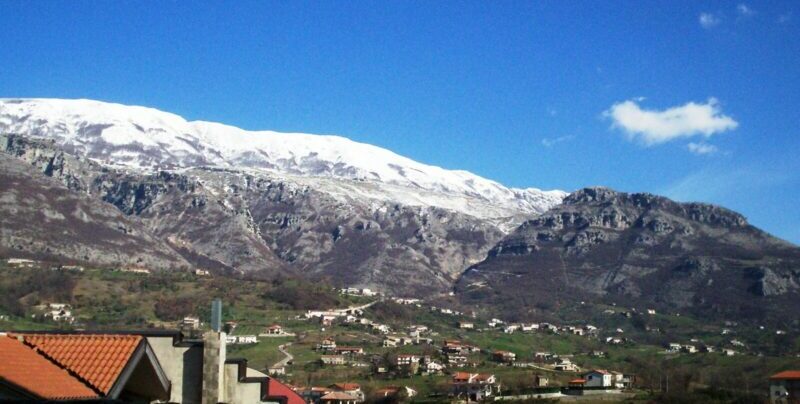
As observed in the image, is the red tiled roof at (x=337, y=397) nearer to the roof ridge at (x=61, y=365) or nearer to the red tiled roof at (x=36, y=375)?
the roof ridge at (x=61, y=365)

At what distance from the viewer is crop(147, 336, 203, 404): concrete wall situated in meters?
13.1

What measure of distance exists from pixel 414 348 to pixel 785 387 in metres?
59.0

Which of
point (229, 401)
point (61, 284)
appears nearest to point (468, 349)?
point (61, 284)

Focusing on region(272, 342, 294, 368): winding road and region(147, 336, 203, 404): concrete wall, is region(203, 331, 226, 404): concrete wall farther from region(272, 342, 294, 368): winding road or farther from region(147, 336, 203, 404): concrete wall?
region(272, 342, 294, 368): winding road

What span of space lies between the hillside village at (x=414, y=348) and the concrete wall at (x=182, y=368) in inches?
2200

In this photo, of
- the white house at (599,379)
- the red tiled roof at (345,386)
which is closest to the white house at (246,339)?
the red tiled roof at (345,386)

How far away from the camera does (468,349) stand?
5684 inches

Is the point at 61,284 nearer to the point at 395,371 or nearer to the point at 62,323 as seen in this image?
the point at 62,323

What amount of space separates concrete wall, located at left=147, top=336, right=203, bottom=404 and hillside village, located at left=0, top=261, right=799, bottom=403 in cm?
5588

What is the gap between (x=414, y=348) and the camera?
142000mm

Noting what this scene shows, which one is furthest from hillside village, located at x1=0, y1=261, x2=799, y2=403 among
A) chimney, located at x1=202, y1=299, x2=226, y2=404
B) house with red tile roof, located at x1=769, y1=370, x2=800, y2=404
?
chimney, located at x1=202, y1=299, x2=226, y2=404

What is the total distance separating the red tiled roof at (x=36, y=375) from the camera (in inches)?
394

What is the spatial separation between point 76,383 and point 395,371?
10606 cm

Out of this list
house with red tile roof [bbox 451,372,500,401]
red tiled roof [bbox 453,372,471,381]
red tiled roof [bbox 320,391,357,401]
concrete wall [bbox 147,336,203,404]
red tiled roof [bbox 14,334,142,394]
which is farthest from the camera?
red tiled roof [bbox 453,372,471,381]
